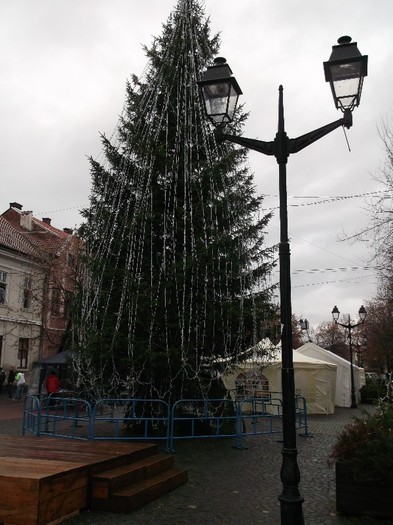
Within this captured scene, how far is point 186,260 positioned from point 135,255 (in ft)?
5.23

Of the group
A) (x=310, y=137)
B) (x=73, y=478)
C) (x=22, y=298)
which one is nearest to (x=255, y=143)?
(x=310, y=137)

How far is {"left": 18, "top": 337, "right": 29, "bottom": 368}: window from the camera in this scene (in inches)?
1410

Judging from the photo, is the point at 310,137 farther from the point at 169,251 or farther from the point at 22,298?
the point at 22,298

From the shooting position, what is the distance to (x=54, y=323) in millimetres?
42344

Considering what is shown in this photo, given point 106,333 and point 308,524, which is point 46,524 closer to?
point 308,524

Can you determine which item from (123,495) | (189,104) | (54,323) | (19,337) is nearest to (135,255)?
(189,104)

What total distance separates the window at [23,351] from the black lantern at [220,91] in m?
33.1

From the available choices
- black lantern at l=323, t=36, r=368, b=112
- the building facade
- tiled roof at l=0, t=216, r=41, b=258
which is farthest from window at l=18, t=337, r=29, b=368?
black lantern at l=323, t=36, r=368, b=112

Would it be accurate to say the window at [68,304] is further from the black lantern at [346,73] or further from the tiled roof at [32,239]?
the black lantern at [346,73]

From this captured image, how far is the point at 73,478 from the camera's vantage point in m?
6.24

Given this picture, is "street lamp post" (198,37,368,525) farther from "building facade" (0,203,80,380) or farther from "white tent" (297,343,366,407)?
"building facade" (0,203,80,380)

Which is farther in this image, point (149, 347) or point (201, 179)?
point (201, 179)

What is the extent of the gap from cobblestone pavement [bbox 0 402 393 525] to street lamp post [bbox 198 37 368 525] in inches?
58.2

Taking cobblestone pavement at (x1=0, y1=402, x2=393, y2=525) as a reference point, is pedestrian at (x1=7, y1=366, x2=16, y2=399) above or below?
above
